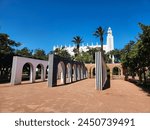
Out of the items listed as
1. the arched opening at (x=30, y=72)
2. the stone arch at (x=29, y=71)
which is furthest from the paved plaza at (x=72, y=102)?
the arched opening at (x=30, y=72)

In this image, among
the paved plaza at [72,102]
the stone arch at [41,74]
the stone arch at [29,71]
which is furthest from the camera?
the stone arch at [41,74]

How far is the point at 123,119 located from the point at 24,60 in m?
15.0

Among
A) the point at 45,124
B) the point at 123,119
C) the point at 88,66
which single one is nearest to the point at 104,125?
the point at 123,119

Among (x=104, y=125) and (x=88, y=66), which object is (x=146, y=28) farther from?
(x=88, y=66)

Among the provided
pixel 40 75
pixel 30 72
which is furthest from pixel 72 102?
pixel 40 75

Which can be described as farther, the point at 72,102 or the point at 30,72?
the point at 30,72

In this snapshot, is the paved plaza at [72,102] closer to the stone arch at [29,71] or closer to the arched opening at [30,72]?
the stone arch at [29,71]

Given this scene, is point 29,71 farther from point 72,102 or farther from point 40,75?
point 72,102

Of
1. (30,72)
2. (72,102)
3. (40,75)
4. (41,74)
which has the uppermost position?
(30,72)

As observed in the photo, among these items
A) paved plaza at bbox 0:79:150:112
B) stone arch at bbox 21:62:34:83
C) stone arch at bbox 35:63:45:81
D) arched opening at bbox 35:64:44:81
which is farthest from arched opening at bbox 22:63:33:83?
paved plaza at bbox 0:79:150:112

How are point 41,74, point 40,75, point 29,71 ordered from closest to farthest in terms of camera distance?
1. point 41,74
2. point 29,71
3. point 40,75

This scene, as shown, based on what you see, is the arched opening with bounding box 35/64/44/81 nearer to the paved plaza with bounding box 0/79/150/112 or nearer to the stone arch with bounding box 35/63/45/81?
the stone arch with bounding box 35/63/45/81

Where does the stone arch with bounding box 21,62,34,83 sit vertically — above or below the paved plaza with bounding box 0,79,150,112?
above

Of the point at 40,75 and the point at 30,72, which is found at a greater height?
the point at 30,72
